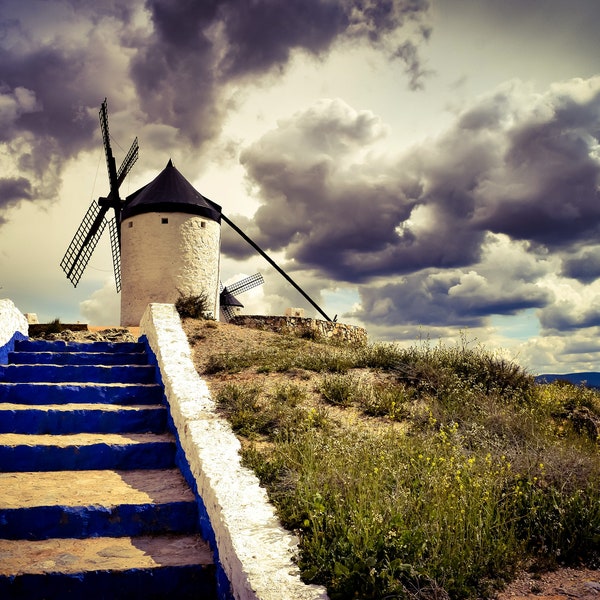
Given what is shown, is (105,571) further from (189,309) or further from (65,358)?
(189,309)

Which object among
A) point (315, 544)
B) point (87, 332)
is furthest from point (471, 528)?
point (87, 332)

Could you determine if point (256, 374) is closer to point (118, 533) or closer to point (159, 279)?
point (118, 533)

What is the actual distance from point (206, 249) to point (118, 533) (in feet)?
43.8

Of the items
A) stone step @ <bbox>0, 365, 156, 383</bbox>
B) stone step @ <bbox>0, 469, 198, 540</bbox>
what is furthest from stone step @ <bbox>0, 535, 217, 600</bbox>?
stone step @ <bbox>0, 365, 156, 383</bbox>

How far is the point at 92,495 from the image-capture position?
438cm

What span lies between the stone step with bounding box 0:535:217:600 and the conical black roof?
44.5 ft

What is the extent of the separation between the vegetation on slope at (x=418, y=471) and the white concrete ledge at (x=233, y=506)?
0.42 ft

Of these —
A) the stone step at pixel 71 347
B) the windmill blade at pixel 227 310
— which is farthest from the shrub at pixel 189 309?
the windmill blade at pixel 227 310

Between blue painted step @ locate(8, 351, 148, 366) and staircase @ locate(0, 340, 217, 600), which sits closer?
staircase @ locate(0, 340, 217, 600)

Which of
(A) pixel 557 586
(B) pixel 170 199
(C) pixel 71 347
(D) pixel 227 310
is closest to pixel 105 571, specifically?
(A) pixel 557 586

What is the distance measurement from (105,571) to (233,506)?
0.99 m

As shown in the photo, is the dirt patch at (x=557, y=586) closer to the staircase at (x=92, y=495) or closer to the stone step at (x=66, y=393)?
the staircase at (x=92, y=495)

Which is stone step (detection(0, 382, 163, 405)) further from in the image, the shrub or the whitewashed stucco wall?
the whitewashed stucco wall

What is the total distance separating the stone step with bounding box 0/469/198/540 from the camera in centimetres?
405
